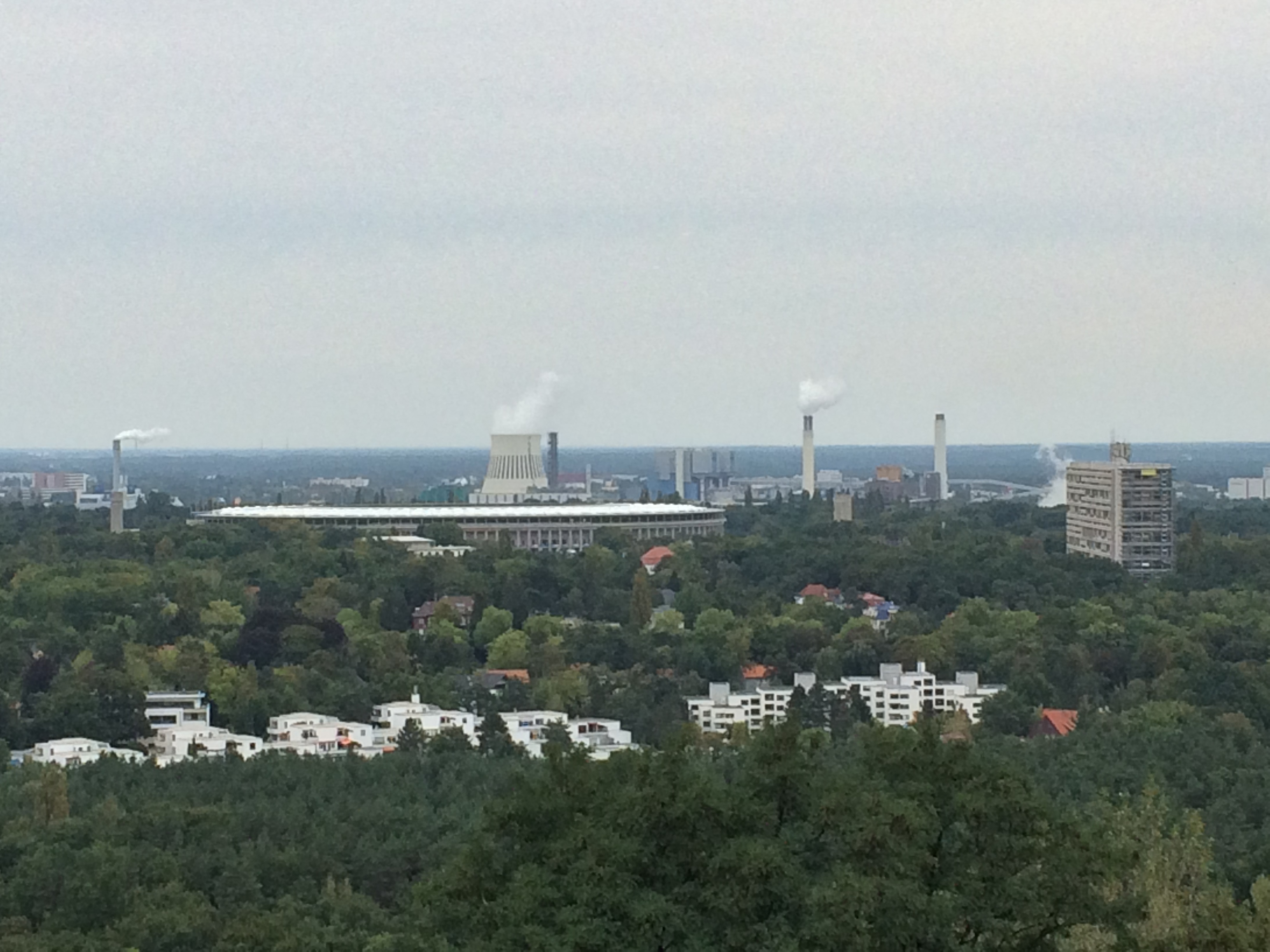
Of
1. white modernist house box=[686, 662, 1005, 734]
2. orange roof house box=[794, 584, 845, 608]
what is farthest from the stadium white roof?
white modernist house box=[686, 662, 1005, 734]

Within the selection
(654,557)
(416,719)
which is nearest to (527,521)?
(654,557)

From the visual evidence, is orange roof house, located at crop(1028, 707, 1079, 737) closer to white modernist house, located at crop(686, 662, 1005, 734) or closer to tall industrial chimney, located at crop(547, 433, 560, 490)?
white modernist house, located at crop(686, 662, 1005, 734)

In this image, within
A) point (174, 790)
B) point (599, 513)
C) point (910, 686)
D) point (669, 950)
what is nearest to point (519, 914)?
point (669, 950)

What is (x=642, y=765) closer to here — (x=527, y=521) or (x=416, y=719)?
(x=416, y=719)

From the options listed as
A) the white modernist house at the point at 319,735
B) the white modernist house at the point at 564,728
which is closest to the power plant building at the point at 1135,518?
the white modernist house at the point at 564,728

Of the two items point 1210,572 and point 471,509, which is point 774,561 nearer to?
point 1210,572
